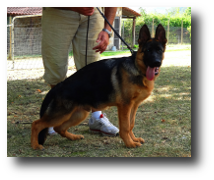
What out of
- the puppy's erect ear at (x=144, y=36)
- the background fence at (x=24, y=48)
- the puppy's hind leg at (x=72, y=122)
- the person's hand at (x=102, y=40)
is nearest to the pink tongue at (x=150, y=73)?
the puppy's erect ear at (x=144, y=36)

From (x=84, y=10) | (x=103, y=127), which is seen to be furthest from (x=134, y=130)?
(x=84, y=10)

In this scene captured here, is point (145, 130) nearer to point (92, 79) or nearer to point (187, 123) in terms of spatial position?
point (187, 123)

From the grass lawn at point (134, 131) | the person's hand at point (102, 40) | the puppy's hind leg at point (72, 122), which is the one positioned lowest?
the grass lawn at point (134, 131)

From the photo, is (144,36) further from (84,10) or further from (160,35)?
(84,10)

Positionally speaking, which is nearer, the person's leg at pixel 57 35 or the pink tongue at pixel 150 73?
the pink tongue at pixel 150 73

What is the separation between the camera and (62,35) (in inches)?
160

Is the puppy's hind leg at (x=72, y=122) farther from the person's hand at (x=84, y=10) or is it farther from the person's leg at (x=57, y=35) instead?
the person's hand at (x=84, y=10)

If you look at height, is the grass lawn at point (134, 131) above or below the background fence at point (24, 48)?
below

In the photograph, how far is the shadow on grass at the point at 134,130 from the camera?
3623mm

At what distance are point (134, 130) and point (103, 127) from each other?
0.55 meters

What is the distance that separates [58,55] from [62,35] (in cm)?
31

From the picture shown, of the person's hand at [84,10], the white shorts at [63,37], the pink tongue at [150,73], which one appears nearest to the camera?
the pink tongue at [150,73]

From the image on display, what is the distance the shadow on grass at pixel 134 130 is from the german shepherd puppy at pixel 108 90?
25 cm
